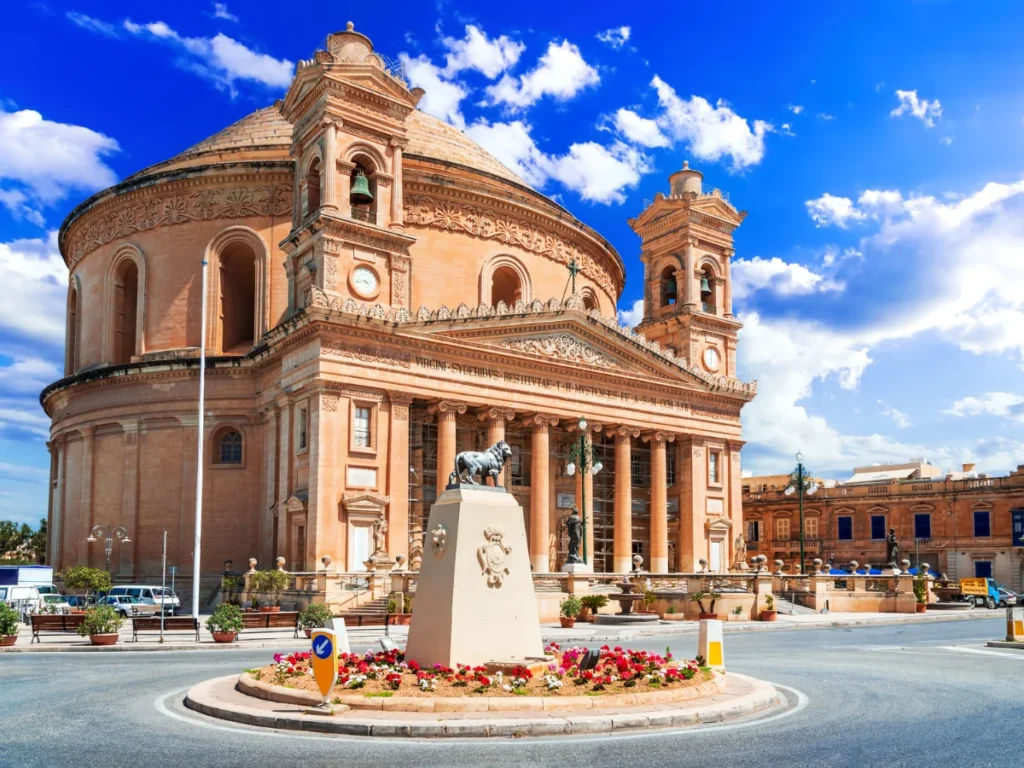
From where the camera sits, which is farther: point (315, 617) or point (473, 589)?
point (315, 617)

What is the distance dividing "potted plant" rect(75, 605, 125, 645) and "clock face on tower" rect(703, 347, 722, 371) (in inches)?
1407

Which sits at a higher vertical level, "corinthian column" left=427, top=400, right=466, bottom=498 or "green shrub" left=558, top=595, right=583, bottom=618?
"corinthian column" left=427, top=400, right=466, bottom=498

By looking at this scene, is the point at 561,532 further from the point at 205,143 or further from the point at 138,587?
the point at 205,143

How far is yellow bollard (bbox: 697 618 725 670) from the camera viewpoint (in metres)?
16.1

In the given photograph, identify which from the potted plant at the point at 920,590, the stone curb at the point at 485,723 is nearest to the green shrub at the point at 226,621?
the stone curb at the point at 485,723

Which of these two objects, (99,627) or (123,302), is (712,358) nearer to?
(123,302)

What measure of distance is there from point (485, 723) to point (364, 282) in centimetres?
3030

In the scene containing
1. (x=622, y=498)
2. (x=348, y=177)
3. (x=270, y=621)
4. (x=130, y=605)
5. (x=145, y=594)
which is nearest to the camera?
(x=270, y=621)

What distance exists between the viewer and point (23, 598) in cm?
3834

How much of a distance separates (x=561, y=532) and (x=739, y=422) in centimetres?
1236

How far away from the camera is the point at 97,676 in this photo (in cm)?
1866

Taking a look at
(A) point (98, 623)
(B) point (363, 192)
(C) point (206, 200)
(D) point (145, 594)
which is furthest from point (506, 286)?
(A) point (98, 623)

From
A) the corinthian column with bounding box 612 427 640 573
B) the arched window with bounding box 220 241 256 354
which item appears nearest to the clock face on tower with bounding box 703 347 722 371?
the corinthian column with bounding box 612 427 640 573

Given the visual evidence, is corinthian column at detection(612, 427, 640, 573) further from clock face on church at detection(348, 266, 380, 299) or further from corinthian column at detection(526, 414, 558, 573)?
clock face on church at detection(348, 266, 380, 299)
